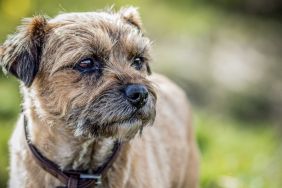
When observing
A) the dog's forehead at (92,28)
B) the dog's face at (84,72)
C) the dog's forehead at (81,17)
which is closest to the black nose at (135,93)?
the dog's face at (84,72)

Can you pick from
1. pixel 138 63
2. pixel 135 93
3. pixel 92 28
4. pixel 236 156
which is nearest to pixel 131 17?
pixel 138 63

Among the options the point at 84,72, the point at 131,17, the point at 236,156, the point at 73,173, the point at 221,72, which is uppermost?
the point at 221,72

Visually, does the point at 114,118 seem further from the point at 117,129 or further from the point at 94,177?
the point at 94,177

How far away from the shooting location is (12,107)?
10.3 meters

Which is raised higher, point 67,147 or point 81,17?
point 81,17

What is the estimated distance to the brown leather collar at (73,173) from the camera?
242 inches

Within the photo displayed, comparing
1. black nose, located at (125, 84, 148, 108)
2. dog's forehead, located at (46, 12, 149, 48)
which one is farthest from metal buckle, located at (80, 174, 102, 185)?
dog's forehead, located at (46, 12, 149, 48)

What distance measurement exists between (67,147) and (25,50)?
0.83 meters

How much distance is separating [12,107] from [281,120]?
5.44 meters

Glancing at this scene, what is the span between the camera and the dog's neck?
6273 millimetres

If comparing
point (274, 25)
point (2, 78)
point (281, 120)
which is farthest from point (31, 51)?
point (274, 25)

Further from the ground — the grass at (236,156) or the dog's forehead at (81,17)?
the grass at (236,156)

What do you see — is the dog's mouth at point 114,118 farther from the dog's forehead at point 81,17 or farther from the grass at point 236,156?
the grass at point 236,156

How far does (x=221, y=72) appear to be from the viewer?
1480cm
